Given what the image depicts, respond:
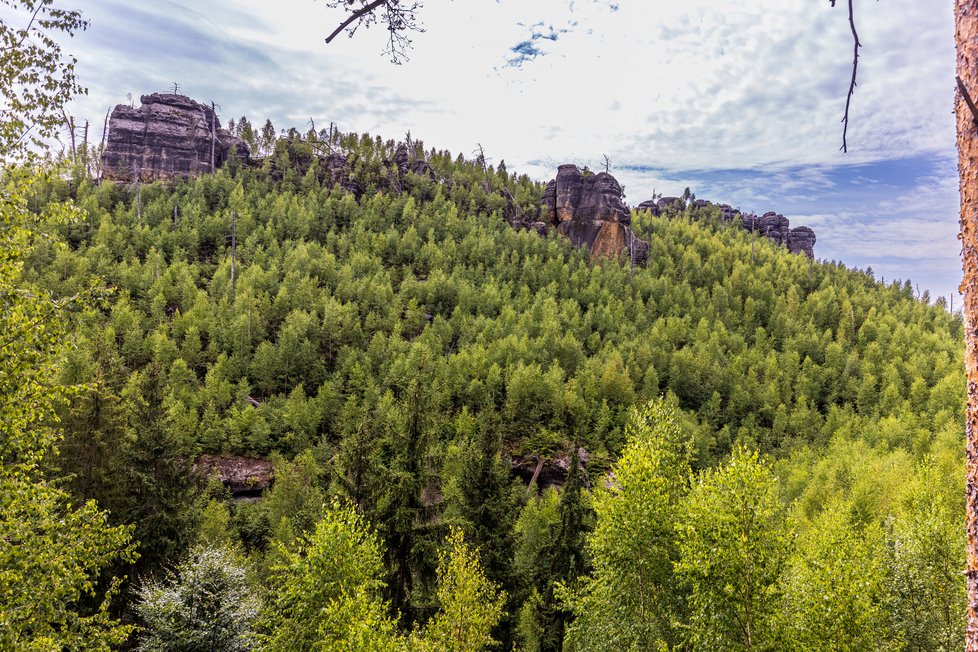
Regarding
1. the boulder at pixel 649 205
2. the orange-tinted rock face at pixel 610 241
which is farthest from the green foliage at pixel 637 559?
the boulder at pixel 649 205

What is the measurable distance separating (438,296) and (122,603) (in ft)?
195

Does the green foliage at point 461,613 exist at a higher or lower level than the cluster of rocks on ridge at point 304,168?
lower

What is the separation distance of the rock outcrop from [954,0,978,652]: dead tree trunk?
11245 centimetres

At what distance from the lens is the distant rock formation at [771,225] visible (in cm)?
16700

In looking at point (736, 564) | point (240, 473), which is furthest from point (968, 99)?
point (240, 473)

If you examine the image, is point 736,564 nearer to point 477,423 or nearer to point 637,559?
point 637,559

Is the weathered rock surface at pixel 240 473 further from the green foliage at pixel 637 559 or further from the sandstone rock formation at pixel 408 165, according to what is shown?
the sandstone rock formation at pixel 408 165

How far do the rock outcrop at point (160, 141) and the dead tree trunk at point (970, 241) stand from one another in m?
112

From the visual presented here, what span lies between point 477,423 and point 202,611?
3475 centimetres

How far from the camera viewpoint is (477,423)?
165ft

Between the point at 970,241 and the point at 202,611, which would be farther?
the point at 202,611

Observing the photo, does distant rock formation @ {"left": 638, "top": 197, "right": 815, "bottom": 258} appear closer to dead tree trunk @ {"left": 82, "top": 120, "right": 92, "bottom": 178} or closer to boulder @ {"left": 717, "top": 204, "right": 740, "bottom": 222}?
boulder @ {"left": 717, "top": 204, "right": 740, "bottom": 222}

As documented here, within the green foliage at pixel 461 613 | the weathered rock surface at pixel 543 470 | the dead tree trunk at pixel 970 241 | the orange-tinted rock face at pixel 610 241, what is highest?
the orange-tinted rock face at pixel 610 241

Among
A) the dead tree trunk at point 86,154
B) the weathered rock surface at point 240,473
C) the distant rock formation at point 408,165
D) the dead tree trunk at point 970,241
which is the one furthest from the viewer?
the distant rock formation at point 408,165
